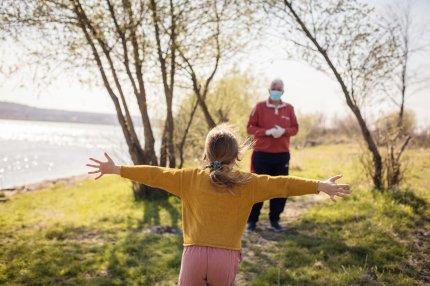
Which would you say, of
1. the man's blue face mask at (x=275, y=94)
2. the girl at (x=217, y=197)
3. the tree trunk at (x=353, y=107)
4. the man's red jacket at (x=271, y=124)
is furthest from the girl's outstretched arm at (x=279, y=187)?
the tree trunk at (x=353, y=107)

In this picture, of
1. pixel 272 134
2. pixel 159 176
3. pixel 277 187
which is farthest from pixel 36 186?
pixel 277 187

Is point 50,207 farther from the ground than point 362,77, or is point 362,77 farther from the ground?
point 362,77

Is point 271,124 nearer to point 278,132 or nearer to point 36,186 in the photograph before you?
point 278,132

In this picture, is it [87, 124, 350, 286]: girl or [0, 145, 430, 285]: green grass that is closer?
Result: [87, 124, 350, 286]: girl

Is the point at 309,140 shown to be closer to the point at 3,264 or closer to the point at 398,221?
the point at 398,221

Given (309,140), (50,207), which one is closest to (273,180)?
(50,207)

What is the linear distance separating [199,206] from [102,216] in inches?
251

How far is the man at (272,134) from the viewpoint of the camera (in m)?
5.92

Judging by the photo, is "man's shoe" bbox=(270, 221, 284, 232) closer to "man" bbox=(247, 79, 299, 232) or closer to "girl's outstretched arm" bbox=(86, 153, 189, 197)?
"man" bbox=(247, 79, 299, 232)

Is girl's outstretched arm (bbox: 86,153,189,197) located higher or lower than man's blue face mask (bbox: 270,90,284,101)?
lower

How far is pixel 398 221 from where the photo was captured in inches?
234

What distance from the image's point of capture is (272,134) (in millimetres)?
5762

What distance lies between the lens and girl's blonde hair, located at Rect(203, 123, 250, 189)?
98.1 inches

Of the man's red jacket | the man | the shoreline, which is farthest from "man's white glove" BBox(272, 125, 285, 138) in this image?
the shoreline
